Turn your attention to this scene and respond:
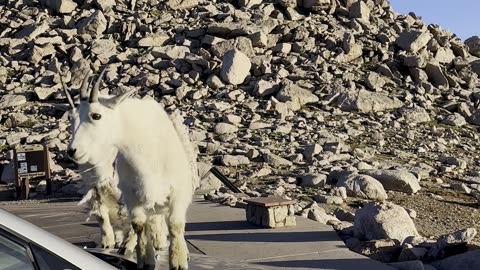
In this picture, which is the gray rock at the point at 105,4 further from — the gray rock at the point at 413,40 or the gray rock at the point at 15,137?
the gray rock at the point at 413,40

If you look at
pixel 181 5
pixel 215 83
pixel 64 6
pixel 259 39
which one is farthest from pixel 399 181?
pixel 64 6

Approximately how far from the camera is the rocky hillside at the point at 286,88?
55.7ft

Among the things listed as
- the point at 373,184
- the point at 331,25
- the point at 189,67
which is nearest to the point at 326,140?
the point at 373,184

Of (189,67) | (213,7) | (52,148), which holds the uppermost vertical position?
(213,7)

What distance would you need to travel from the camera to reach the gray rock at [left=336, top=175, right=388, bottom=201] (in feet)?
50.9

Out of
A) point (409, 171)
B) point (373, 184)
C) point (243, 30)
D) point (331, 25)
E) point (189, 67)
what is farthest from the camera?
point (331, 25)

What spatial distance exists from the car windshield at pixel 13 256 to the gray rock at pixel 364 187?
13.3 metres

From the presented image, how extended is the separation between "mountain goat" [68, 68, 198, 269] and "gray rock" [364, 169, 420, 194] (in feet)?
39.1

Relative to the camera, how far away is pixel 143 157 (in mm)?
4984

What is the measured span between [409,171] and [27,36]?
62.8ft

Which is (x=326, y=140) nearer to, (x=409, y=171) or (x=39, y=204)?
(x=409, y=171)

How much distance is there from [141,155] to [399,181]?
12.5m

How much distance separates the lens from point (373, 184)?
15.8 m

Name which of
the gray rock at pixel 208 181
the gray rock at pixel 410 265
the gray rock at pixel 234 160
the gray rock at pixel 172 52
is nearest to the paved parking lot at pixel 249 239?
the gray rock at pixel 410 265
